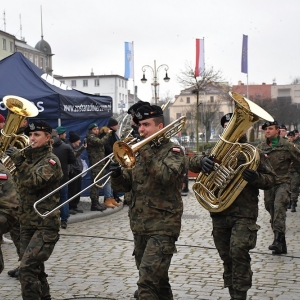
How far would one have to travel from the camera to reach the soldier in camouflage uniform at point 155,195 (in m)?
4.75

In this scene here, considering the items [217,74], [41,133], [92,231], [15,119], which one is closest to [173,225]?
[41,133]

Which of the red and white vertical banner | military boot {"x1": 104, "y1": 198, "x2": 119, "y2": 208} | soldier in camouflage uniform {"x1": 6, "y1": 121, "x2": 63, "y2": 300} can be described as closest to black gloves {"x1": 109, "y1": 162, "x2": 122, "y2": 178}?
soldier in camouflage uniform {"x1": 6, "y1": 121, "x2": 63, "y2": 300}

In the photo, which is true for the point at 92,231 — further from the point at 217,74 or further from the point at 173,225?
the point at 217,74

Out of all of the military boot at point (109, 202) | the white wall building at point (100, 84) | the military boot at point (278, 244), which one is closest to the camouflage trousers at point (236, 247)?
the military boot at point (278, 244)

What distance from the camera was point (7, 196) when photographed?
4.29 metres

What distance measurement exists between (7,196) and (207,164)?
6.55ft

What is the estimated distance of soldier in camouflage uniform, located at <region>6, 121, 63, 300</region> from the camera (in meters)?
5.30

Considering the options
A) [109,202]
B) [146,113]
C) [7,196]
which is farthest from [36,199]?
[109,202]

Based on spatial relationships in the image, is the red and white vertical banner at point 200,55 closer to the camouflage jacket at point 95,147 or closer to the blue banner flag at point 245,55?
the blue banner flag at point 245,55

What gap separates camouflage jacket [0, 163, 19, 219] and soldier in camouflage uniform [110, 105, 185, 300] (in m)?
0.89

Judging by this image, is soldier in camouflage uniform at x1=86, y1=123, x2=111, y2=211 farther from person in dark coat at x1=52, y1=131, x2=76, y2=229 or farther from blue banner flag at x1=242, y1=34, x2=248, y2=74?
blue banner flag at x1=242, y1=34, x2=248, y2=74

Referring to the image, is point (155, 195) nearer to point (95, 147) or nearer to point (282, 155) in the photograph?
point (282, 155)

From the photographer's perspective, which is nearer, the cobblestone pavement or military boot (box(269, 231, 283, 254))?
the cobblestone pavement

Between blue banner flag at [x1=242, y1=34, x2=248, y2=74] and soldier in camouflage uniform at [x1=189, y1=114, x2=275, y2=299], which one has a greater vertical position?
blue banner flag at [x1=242, y1=34, x2=248, y2=74]
